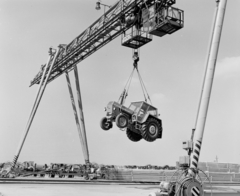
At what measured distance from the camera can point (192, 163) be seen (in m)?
9.02

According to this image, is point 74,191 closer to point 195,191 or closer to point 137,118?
point 137,118

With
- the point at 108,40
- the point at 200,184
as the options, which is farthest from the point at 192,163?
the point at 108,40

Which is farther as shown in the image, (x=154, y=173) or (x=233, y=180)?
(x=233, y=180)

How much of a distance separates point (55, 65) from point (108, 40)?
7.57 meters

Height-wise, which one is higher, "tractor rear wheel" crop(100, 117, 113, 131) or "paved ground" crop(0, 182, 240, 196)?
"tractor rear wheel" crop(100, 117, 113, 131)

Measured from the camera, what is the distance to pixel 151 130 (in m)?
16.0

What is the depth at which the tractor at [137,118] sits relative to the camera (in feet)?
52.2

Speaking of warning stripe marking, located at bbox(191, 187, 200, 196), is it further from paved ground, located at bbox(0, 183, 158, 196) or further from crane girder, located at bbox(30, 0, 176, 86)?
crane girder, located at bbox(30, 0, 176, 86)

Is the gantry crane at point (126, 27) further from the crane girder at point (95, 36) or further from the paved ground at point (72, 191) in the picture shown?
the paved ground at point (72, 191)

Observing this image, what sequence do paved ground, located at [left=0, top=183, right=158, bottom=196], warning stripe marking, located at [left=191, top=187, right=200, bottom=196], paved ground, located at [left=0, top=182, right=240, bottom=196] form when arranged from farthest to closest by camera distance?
1. paved ground, located at [left=0, top=183, right=158, bottom=196]
2. paved ground, located at [left=0, top=182, right=240, bottom=196]
3. warning stripe marking, located at [left=191, top=187, right=200, bottom=196]

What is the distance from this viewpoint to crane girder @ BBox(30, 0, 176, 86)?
16.9m

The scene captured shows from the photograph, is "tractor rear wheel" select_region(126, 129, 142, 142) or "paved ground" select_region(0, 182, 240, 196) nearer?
"paved ground" select_region(0, 182, 240, 196)

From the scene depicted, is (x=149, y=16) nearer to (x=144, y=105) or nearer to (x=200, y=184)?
(x=144, y=105)

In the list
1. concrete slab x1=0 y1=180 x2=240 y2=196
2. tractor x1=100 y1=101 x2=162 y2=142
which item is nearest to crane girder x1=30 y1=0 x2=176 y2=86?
tractor x1=100 y1=101 x2=162 y2=142
